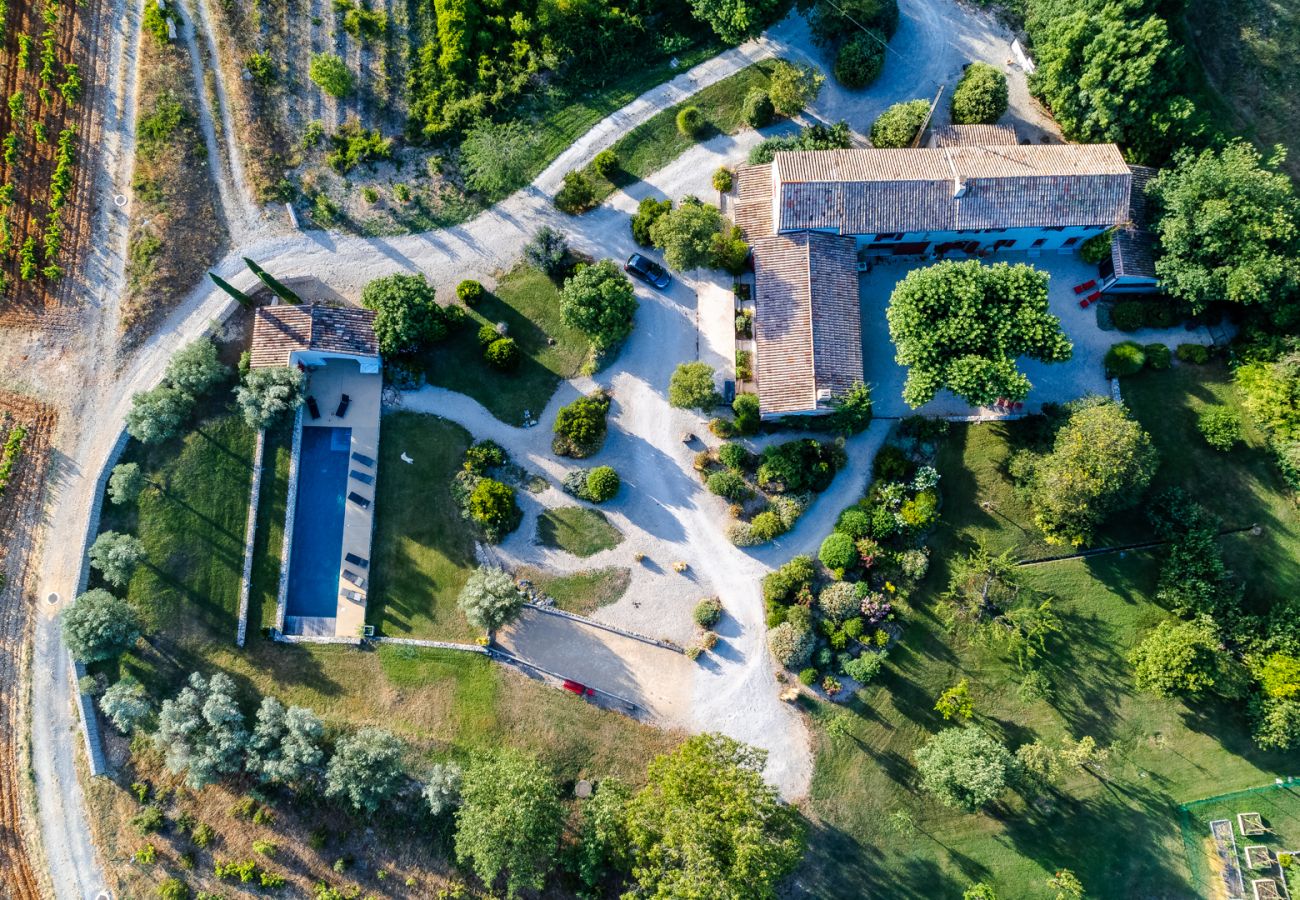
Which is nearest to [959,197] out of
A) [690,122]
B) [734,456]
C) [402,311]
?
[690,122]

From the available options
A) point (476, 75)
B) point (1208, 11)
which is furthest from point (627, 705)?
point (1208, 11)

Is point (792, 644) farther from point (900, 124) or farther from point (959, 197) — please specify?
point (900, 124)

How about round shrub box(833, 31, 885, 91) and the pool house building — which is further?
round shrub box(833, 31, 885, 91)

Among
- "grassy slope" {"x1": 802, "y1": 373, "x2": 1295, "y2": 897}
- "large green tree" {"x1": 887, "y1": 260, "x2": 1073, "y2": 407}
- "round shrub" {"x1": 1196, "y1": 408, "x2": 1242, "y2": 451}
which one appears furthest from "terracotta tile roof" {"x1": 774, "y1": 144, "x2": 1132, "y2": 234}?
"round shrub" {"x1": 1196, "y1": 408, "x2": 1242, "y2": 451}

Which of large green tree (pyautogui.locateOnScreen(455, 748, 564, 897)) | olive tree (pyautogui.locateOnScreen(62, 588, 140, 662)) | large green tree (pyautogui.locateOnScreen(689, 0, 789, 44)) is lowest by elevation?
large green tree (pyautogui.locateOnScreen(455, 748, 564, 897))

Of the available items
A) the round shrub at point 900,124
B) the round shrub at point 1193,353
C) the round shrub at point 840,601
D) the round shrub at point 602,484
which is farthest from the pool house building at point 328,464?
the round shrub at point 1193,353

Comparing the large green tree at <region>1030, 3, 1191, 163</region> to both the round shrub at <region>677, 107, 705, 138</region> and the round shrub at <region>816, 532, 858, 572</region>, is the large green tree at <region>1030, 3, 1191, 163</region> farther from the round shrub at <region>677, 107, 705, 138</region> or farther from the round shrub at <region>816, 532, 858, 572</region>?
the round shrub at <region>816, 532, 858, 572</region>

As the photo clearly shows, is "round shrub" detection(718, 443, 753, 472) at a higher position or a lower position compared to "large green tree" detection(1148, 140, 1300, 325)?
lower
